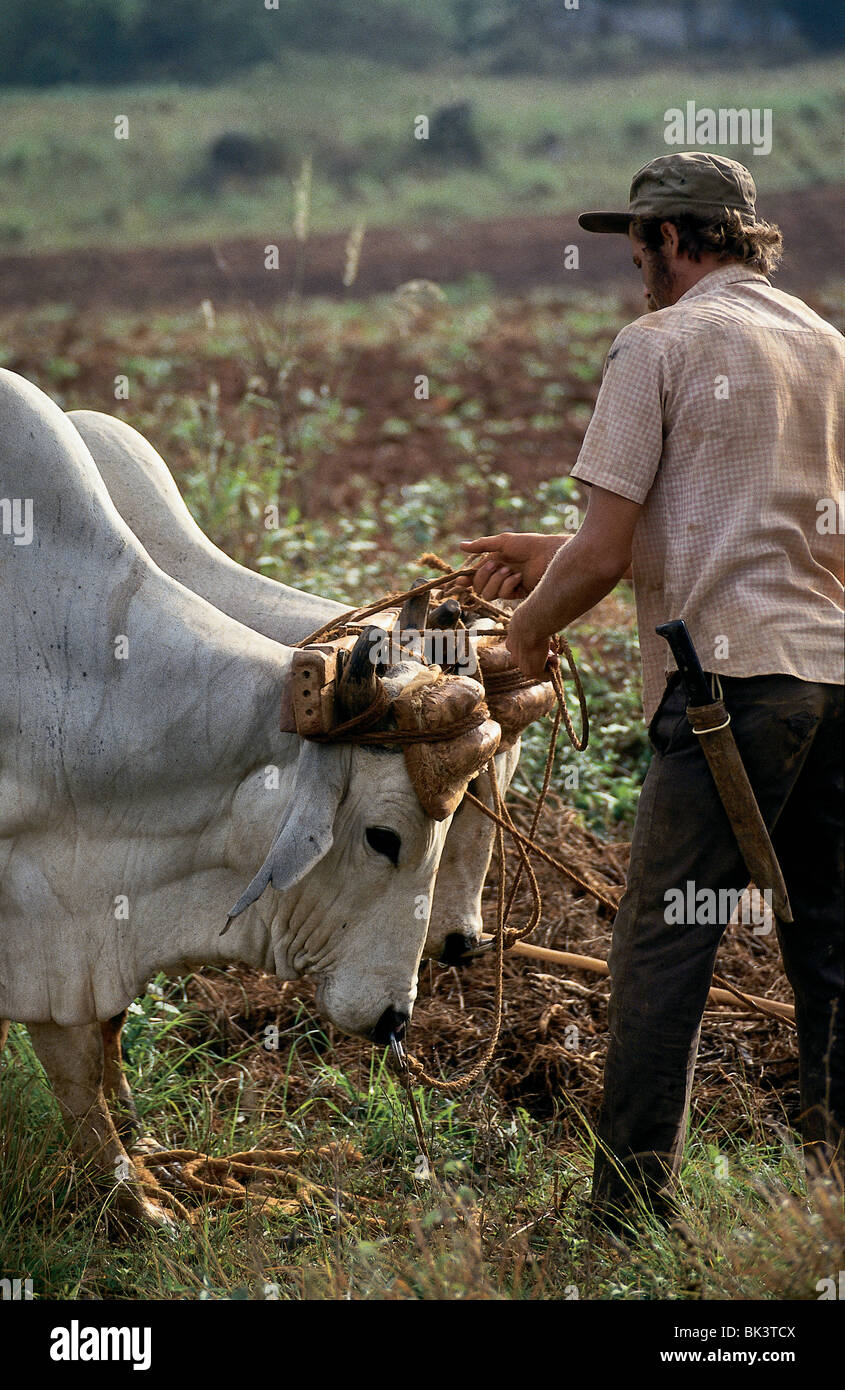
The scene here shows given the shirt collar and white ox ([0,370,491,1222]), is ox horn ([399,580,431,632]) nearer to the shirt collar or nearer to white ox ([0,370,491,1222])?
white ox ([0,370,491,1222])

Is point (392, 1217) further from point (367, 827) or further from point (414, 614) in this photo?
point (414, 614)

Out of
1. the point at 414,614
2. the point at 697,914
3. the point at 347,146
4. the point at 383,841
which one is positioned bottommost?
the point at 697,914

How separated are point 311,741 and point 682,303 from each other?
1.14m

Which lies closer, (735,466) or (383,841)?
(735,466)

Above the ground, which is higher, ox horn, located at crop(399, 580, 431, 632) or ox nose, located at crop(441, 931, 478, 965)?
ox horn, located at crop(399, 580, 431, 632)

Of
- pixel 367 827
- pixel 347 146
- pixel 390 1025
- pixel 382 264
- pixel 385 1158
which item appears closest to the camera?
pixel 367 827

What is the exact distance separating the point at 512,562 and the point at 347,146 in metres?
18.0

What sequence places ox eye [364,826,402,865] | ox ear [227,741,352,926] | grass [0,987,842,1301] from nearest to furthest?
1. grass [0,987,842,1301]
2. ox ear [227,741,352,926]
3. ox eye [364,826,402,865]

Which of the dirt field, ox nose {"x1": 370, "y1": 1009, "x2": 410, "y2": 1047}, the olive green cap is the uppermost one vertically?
the dirt field

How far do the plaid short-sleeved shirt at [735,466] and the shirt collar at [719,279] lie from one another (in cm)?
11

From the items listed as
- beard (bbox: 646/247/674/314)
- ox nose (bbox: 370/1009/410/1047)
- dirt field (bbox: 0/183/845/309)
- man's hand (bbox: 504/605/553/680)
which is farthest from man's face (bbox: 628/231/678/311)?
dirt field (bbox: 0/183/845/309)

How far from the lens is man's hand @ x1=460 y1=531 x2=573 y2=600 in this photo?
324 centimetres

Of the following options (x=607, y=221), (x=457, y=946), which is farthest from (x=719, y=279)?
(x=457, y=946)

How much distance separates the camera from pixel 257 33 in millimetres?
20875
